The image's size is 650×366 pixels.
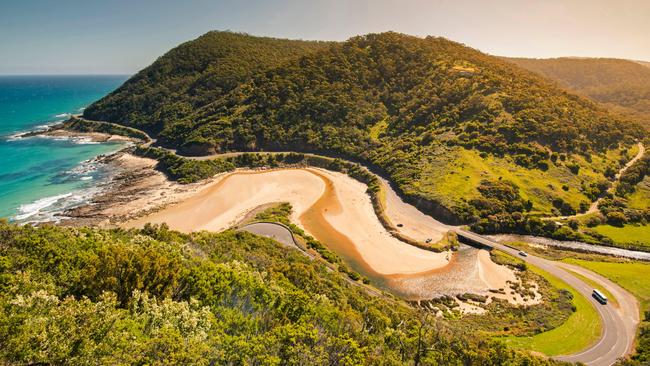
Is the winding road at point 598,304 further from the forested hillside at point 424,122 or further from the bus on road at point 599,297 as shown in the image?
the forested hillside at point 424,122

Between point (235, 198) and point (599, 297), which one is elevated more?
point (599, 297)

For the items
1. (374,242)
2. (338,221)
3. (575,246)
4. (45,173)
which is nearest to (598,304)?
(575,246)

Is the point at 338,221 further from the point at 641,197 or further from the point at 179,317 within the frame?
the point at 641,197

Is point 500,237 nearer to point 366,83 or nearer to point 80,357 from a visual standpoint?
point 80,357

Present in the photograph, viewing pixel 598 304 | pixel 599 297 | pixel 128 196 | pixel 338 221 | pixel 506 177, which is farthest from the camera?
pixel 128 196

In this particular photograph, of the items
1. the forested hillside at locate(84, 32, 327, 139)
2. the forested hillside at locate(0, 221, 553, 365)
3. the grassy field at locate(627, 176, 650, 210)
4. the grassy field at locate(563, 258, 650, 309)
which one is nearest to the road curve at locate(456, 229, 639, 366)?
the grassy field at locate(563, 258, 650, 309)

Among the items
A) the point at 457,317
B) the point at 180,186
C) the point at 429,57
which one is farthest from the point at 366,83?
the point at 457,317
